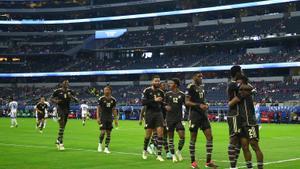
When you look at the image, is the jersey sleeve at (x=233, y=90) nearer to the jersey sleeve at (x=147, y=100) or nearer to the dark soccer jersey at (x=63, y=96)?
the jersey sleeve at (x=147, y=100)

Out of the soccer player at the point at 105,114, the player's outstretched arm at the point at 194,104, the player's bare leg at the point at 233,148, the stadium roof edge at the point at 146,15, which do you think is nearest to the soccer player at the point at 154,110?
the player's outstretched arm at the point at 194,104

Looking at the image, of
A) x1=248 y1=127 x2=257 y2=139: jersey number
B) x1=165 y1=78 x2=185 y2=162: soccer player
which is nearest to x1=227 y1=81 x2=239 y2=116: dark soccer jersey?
x1=248 y1=127 x2=257 y2=139: jersey number

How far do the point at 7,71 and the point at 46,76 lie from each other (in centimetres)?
874

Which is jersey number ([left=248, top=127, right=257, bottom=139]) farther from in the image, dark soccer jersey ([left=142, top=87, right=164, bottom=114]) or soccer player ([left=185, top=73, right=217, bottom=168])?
dark soccer jersey ([left=142, top=87, right=164, bottom=114])

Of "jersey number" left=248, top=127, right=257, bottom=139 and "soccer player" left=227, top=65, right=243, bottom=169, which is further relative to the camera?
"soccer player" left=227, top=65, right=243, bottom=169

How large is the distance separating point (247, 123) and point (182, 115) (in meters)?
5.57

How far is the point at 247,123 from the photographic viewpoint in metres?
12.3

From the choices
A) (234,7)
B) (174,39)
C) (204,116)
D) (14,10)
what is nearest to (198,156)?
(204,116)

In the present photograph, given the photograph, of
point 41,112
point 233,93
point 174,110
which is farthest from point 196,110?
point 41,112

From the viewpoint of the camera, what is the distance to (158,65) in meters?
82.9

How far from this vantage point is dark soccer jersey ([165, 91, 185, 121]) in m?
16.9

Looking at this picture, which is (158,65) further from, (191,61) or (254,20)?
(254,20)

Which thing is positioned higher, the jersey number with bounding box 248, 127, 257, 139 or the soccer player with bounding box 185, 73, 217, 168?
the soccer player with bounding box 185, 73, 217, 168

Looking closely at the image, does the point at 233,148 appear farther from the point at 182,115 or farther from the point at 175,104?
the point at 182,115
